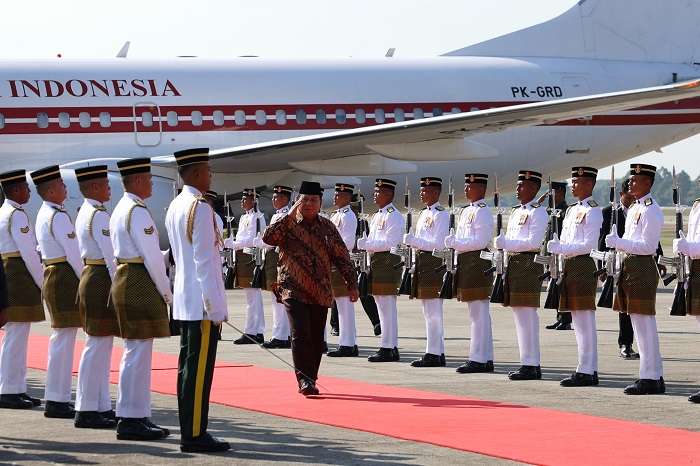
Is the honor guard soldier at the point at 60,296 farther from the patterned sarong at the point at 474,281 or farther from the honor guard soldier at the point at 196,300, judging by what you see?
the patterned sarong at the point at 474,281

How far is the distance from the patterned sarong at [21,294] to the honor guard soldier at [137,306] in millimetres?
1460

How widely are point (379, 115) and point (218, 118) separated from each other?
8.92ft

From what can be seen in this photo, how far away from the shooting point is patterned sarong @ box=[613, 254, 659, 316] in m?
9.09

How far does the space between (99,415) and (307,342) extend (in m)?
1.97

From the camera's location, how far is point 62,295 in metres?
8.15

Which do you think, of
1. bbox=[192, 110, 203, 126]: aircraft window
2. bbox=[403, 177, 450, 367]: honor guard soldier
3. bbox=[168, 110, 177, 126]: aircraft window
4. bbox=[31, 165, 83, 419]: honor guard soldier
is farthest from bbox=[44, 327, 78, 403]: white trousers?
bbox=[192, 110, 203, 126]: aircraft window

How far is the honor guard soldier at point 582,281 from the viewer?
9.52 m

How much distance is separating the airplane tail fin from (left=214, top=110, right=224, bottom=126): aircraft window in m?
4.95

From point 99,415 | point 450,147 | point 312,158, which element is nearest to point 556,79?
point 450,147

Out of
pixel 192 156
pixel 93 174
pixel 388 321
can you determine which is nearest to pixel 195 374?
pixel 192 156

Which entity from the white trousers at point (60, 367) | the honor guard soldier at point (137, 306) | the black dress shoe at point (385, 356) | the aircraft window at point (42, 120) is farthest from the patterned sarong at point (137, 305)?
the aircraft window at point (42, 120)

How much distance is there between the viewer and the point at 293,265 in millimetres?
9336

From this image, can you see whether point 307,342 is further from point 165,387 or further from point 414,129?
point 414,129

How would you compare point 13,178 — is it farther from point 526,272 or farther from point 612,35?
point 612,35
